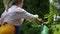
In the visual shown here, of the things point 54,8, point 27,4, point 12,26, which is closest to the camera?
point 12,26

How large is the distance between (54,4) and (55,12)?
0.20 meters

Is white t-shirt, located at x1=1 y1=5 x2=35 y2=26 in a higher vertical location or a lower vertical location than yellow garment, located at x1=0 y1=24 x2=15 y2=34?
higher

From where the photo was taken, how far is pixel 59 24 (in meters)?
6.45

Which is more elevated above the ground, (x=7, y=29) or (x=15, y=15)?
(x=15, y=15)

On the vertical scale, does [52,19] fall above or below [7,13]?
below

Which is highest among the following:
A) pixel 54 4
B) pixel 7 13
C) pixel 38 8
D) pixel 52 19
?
pixel 7 13

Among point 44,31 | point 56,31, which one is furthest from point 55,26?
point 44,31

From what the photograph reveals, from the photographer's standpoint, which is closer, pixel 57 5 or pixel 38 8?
pixel 57 5

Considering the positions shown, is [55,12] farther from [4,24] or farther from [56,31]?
[4,24]

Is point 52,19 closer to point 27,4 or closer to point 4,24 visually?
point 4,24

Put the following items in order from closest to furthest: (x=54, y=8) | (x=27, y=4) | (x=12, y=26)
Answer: (x=12, y=26)
(x=54, y=8)
(x=27, y=4)

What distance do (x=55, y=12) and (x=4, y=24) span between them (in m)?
2.81

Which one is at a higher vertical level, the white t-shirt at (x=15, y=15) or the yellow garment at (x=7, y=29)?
the white t-shirt at (x=15, y=15)

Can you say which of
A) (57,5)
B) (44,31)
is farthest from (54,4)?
(44,31)
